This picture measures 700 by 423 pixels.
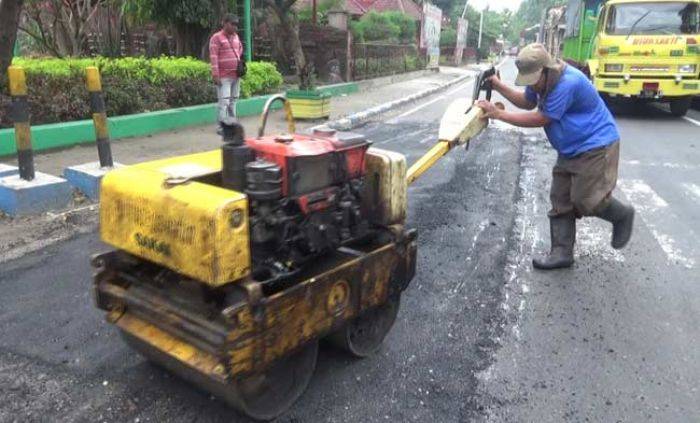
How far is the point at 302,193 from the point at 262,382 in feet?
2.64

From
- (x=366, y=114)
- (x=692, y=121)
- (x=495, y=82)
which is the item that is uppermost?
(x=495, y=82)

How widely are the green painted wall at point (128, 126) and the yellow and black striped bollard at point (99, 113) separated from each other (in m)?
1.67

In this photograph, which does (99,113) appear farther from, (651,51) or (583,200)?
(651,51)

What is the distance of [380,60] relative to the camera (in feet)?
68.2

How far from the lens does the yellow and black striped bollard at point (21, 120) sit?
507 cm

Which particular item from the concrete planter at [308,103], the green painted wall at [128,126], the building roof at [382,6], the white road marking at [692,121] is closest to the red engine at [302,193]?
the green painted wall at [128,126]

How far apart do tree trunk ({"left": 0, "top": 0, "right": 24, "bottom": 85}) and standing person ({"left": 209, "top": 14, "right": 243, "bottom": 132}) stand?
253cm

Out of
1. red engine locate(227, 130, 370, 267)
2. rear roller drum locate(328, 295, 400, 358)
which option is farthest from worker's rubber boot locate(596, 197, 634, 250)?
red engine locate(227, 130, 370, 267)

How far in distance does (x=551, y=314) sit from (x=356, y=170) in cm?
170

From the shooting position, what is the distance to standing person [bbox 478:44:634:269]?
3988 mm

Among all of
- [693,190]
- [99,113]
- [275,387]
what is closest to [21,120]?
[99,113]

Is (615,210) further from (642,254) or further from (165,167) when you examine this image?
(165,167)

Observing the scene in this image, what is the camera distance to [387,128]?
1071cm

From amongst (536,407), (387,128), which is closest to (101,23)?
(387,128)
